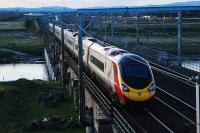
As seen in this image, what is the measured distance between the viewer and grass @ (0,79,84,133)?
40125 mm

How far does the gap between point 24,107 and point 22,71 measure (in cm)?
4626

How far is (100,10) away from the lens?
4034 cm

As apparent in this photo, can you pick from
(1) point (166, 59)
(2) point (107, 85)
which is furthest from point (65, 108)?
(2) point (107, 85)

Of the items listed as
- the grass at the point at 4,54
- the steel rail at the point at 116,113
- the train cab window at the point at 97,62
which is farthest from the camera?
the grass at the point at 4,54

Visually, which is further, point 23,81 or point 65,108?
point 23,81

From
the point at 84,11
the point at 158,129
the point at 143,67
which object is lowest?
the point at 158,129

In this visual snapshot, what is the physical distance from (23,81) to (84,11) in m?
23.3

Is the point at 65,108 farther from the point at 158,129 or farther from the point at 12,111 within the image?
the point at 158,129

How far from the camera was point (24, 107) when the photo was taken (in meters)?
47.2

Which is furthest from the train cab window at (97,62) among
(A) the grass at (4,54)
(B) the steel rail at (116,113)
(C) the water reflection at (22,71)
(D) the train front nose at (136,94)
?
(A) the grass at (4,54)

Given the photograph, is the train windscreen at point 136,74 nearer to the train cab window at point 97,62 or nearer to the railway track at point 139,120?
the railway track at point 139,120

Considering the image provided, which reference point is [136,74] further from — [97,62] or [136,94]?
[97,62]

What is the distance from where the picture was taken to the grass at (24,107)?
132 feet

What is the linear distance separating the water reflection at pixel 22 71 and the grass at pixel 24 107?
2308 centimetres
